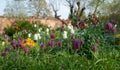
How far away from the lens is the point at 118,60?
6160 mm

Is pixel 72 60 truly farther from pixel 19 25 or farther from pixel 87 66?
pixel 19 25

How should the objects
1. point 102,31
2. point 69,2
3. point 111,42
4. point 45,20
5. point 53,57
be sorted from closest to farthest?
point 53,57 < point 111,42 < point 102,31 < point 45,20 < point 69,2

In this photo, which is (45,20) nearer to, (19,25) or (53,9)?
(19,25)

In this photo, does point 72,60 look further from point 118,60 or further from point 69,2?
point 69,2

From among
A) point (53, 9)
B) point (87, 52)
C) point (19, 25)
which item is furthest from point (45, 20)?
point (87, 52)

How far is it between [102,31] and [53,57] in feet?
10.2

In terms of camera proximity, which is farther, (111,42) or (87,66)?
(111,42)

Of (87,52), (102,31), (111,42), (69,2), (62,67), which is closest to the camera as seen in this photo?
(62,67)

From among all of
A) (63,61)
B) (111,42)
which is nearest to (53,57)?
(63,61)

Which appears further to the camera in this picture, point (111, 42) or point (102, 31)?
point (102, 31)

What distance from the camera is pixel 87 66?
556 cm

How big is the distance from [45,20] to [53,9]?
1740 centimetres

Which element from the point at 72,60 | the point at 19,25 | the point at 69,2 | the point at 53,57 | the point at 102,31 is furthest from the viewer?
the point at 69,2

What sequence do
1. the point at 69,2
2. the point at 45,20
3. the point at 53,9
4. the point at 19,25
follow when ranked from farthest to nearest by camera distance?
1. the point at 69,2
2. the point at 53,9
3. the point at 45,20
4. the point at 19,25
